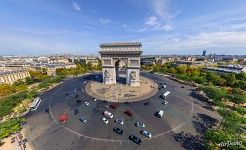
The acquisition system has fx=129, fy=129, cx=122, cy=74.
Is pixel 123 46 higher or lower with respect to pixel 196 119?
higher

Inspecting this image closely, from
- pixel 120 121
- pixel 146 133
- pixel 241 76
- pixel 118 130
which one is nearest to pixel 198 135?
pixel 146 133

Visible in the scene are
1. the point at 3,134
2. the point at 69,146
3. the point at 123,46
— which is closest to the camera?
the point at 69,146

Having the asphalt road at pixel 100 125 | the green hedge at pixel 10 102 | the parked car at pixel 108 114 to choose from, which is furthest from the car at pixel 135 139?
Answer: the green hedge at pixel 10 102

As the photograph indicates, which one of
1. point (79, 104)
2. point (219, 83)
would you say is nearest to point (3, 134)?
point (79, 104)

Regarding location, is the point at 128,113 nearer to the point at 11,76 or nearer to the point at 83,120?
the point at 83,120

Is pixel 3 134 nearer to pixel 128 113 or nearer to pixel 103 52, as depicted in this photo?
pixel 128 113

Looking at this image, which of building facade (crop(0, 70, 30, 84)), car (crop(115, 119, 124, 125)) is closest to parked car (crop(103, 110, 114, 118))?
car (crop(115, 119, 124, 125))

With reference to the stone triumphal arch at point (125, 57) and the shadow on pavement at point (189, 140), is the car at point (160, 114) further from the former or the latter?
the stone triumphal arch at point (125, 57)
